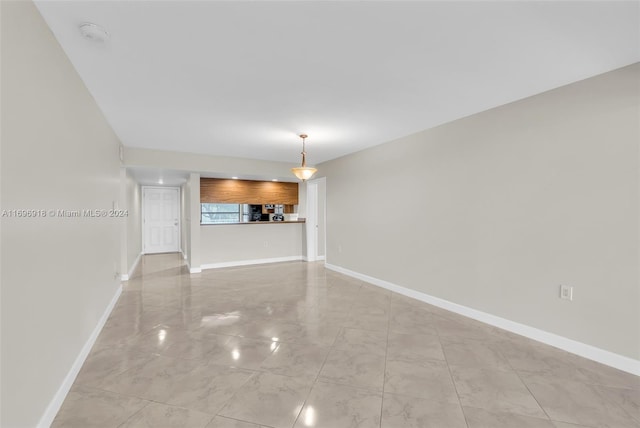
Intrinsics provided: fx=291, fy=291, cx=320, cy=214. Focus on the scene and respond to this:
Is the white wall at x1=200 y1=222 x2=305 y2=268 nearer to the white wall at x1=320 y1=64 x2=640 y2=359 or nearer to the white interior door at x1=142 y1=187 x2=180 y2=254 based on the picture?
the white interior door at x1=142 y1=187 x2=180 y2=254

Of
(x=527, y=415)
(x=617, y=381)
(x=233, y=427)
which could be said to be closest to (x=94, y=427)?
(x=233, y=427)

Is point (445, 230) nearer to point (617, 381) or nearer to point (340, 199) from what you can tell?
point (617, 381)

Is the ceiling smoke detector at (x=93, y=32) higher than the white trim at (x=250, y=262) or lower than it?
higher

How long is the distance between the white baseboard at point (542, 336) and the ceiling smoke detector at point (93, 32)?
4.28 metres

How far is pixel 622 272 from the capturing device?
2.38 m

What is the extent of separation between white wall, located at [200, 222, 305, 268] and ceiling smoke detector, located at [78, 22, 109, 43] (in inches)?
186

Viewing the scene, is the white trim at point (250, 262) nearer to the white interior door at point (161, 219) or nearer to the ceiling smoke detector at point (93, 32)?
the white interior door at point (161, 219)

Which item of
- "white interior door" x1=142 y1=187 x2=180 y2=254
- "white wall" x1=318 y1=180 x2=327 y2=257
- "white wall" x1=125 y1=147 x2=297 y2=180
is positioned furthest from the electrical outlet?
"white interior door" x1=142 y1=187 x2=180 y2=254

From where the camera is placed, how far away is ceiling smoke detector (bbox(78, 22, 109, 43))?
1802 millimetres

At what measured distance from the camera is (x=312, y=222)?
745 centimetres

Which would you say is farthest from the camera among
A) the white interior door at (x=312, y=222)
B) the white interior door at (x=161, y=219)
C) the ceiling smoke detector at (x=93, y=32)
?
the white interior door at (x=161, y=219)

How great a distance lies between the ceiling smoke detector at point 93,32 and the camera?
180 cm

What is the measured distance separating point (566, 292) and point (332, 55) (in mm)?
2962

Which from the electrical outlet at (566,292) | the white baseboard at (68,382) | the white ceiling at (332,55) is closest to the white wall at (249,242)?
the white baseboard at (68,382)
